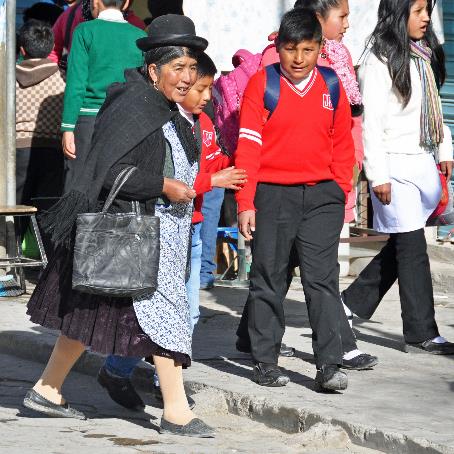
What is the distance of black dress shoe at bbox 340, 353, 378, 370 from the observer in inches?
283

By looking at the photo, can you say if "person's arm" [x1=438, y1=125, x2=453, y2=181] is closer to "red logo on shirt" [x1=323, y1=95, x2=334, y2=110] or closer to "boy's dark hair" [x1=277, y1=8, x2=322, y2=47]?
"red logo on shirt" [x1=323, y1=95, x2=334, y2=110]

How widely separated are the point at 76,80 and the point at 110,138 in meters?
3.36

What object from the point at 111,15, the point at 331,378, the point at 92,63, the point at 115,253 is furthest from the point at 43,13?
the point at 115,253

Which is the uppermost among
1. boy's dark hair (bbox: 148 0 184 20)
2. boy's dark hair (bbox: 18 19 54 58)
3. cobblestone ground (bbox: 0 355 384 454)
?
boy's dark hair (bbox: 148 0 184 20)

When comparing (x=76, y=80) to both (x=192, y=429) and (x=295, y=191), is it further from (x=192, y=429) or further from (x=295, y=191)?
(x=192, y=429)

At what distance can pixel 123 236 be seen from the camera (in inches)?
231

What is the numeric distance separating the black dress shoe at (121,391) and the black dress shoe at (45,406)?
246 mm

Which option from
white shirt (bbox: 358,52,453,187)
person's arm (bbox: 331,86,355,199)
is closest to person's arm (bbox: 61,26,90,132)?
white shirt (bbox: 358,52,453,187)

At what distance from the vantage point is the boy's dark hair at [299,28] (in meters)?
6.61

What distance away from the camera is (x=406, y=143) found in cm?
750

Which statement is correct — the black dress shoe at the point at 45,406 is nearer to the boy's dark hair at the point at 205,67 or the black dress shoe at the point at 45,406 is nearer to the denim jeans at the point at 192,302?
the denim jeans at the point at 192,302

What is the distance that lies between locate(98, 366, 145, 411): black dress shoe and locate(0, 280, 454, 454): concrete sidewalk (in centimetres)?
33

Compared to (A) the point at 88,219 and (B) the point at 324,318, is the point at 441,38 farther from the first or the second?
(A) the point at 88,219

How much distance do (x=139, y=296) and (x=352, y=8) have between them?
5039mm
